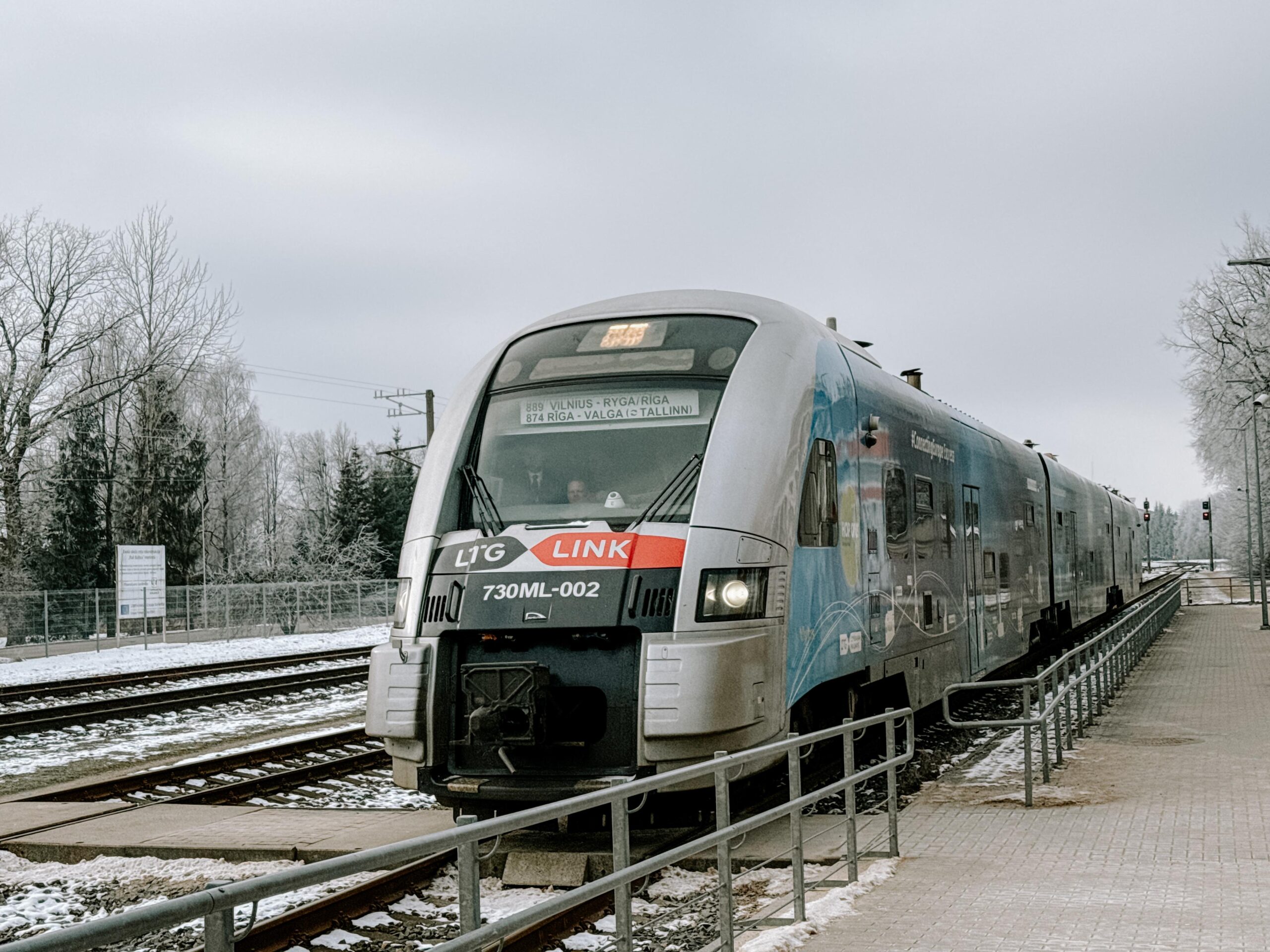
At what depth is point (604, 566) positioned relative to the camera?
7922mm

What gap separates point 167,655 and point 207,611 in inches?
280

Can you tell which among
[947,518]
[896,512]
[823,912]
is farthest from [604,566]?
[947,518]

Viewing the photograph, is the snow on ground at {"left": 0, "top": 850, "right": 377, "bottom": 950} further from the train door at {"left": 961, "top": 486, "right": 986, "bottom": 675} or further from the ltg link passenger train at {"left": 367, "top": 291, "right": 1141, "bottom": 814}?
the train door at {"left": 961, "top": 486, "right": 986, "bottom": 675}

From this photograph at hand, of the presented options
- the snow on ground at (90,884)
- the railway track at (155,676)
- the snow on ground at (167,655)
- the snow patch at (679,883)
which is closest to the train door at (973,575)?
the snow patch at (679,883)

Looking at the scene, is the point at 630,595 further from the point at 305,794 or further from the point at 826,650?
the point at 305,794

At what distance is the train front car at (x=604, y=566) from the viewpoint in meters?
7.74

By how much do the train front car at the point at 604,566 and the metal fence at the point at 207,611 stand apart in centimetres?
2463

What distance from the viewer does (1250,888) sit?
6750mm

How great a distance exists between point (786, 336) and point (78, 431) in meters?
48.6

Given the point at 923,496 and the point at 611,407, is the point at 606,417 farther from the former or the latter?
the point at 923,496

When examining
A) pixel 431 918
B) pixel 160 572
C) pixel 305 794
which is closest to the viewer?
pixel 431 918

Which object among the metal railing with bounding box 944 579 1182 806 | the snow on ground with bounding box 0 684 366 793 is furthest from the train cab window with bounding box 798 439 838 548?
the snow on ground with bounding box 0 684 366 793

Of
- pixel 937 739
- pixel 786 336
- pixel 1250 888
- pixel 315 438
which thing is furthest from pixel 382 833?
pixel 315 438

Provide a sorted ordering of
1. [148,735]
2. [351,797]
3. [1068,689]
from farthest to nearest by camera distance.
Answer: [148,735], [1068,689], [351,797]
